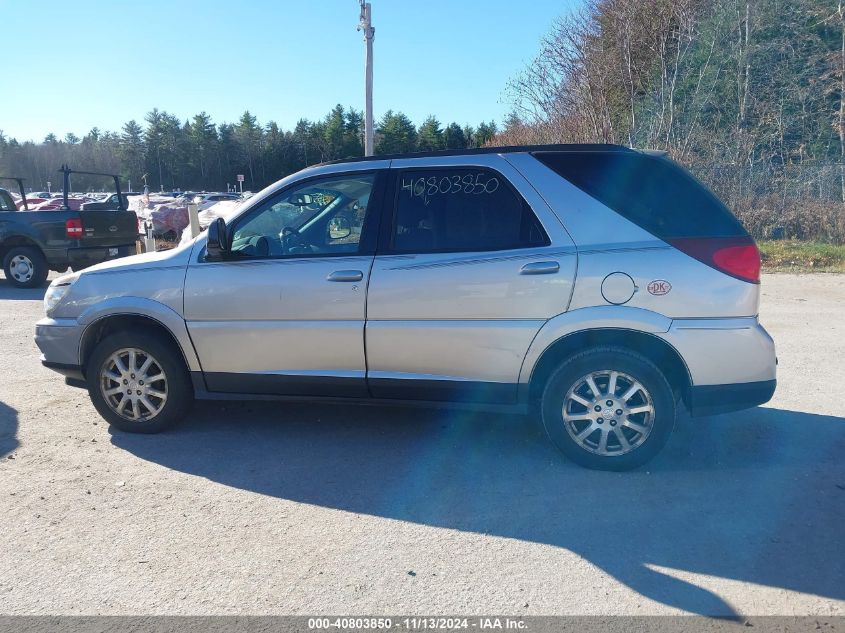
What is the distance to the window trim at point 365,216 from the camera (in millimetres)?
4617

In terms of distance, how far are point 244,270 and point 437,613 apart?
8.80 ft

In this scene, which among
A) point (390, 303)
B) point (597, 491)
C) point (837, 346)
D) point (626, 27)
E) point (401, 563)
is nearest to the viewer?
point (401, 563)

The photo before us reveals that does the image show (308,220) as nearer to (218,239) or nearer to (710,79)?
(218,239)

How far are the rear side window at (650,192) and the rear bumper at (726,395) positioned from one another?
0.91 meters

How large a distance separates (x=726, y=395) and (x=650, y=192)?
132cm

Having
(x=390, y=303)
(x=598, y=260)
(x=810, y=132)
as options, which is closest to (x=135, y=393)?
(x=390, y=303)

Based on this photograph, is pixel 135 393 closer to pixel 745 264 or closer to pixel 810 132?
pixel 745 264

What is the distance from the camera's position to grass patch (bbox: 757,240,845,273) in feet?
47.3

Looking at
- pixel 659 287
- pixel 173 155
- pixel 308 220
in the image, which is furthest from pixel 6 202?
pixel 173 155

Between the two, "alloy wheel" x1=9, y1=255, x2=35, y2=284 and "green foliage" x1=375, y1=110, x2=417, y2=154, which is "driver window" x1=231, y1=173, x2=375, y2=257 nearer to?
"alloy wheel" x1=9, y1=255, x2=35, y2=284

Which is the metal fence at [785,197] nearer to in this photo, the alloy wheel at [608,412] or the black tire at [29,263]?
the alloy wheel at [608,412]

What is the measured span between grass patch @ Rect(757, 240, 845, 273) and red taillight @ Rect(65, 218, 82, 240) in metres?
13.3

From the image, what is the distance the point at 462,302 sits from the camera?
4.37 meters

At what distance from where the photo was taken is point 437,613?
298 centimetres
